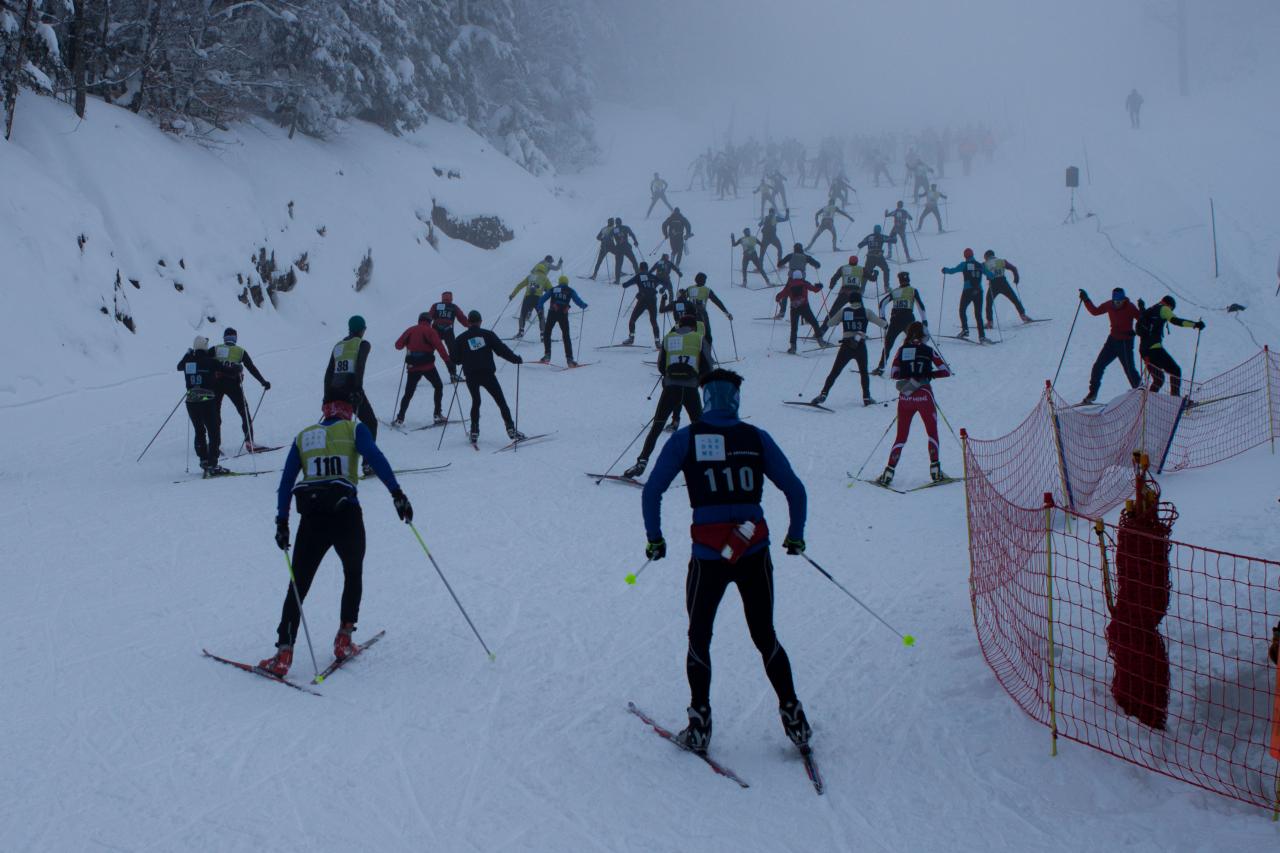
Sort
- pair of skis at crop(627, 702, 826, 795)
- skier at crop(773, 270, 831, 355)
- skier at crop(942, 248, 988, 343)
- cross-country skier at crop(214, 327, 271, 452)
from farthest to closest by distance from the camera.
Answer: skier at crop(942, 248, 988, 343) < skier at crop(773, 270, 831, 355) < cross-country skier at crop(214, 327, 271, 452) < pair of skis at crop(627, 702, 826, 795)

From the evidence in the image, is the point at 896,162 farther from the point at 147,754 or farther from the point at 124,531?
the point at 147,754

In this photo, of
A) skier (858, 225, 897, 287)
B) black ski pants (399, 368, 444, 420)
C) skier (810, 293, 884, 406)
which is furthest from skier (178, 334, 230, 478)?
skier (858, 225, 897, 287)

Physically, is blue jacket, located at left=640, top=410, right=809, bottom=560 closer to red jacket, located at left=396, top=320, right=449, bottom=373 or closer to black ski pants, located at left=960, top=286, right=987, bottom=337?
red jacket, located at left=396, top=320, right=449, bottom=373

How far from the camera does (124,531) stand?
836 centimetres

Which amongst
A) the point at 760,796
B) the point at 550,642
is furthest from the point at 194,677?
the point at 760,796

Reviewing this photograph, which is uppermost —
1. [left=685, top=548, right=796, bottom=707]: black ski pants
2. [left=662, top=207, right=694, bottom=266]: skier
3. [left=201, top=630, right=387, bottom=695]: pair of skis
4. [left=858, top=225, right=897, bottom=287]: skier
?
[left=662, top=207, right=694, bottom=266]: skier

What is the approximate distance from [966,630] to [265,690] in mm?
4448

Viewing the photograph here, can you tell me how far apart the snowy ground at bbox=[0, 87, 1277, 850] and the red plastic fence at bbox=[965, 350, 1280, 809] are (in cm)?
23

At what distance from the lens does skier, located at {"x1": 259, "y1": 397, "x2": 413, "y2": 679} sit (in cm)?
530

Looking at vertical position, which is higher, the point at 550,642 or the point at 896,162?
the point at 896,162

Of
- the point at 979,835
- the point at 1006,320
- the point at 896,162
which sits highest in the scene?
the point at 896,162

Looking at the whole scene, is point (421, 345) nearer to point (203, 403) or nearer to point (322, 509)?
point (203, 403)

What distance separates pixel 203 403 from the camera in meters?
10.5

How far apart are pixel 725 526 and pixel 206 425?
28.9ft
